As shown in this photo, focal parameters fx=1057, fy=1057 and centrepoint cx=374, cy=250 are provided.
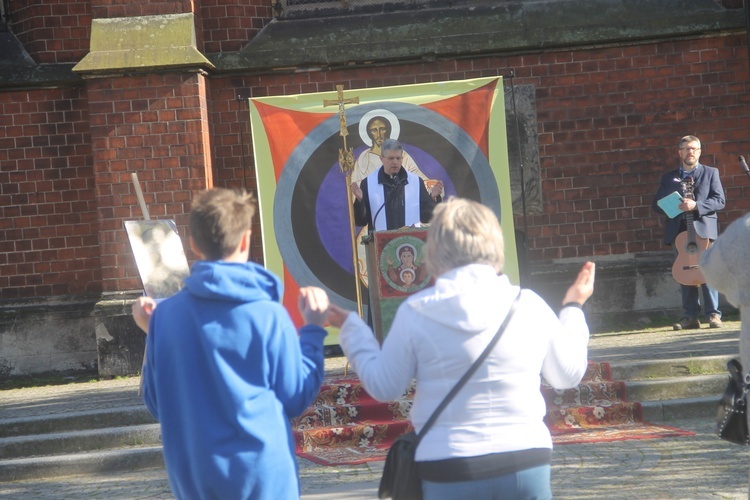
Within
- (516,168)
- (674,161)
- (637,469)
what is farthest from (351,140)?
(637,469)

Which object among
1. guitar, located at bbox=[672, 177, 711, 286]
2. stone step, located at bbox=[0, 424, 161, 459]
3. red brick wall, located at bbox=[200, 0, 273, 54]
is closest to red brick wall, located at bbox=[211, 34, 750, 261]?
red brick wall, located at bbox=[200, 0, 273, 54]

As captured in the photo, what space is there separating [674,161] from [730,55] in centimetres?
126

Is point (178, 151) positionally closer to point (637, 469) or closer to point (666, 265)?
point (666, 265)

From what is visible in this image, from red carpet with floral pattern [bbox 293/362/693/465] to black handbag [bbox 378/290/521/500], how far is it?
4.18 meters

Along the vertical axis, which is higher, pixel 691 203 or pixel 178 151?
pixel 178 151

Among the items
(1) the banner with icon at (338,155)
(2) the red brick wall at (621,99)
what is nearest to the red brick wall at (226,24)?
(2) the red brick wall at (621,99)

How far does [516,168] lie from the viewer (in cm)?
1124

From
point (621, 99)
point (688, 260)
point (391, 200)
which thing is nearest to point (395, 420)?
point (391, 200)

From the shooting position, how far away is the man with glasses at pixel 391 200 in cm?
859

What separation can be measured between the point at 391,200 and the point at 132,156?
316 cm

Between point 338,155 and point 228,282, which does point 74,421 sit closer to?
point 338,155

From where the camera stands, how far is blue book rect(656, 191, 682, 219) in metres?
10.1

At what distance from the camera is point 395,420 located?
7996 millimetres

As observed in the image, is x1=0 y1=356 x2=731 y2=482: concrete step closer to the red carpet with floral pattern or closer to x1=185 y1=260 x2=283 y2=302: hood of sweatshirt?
the red carpet with floral pattern
